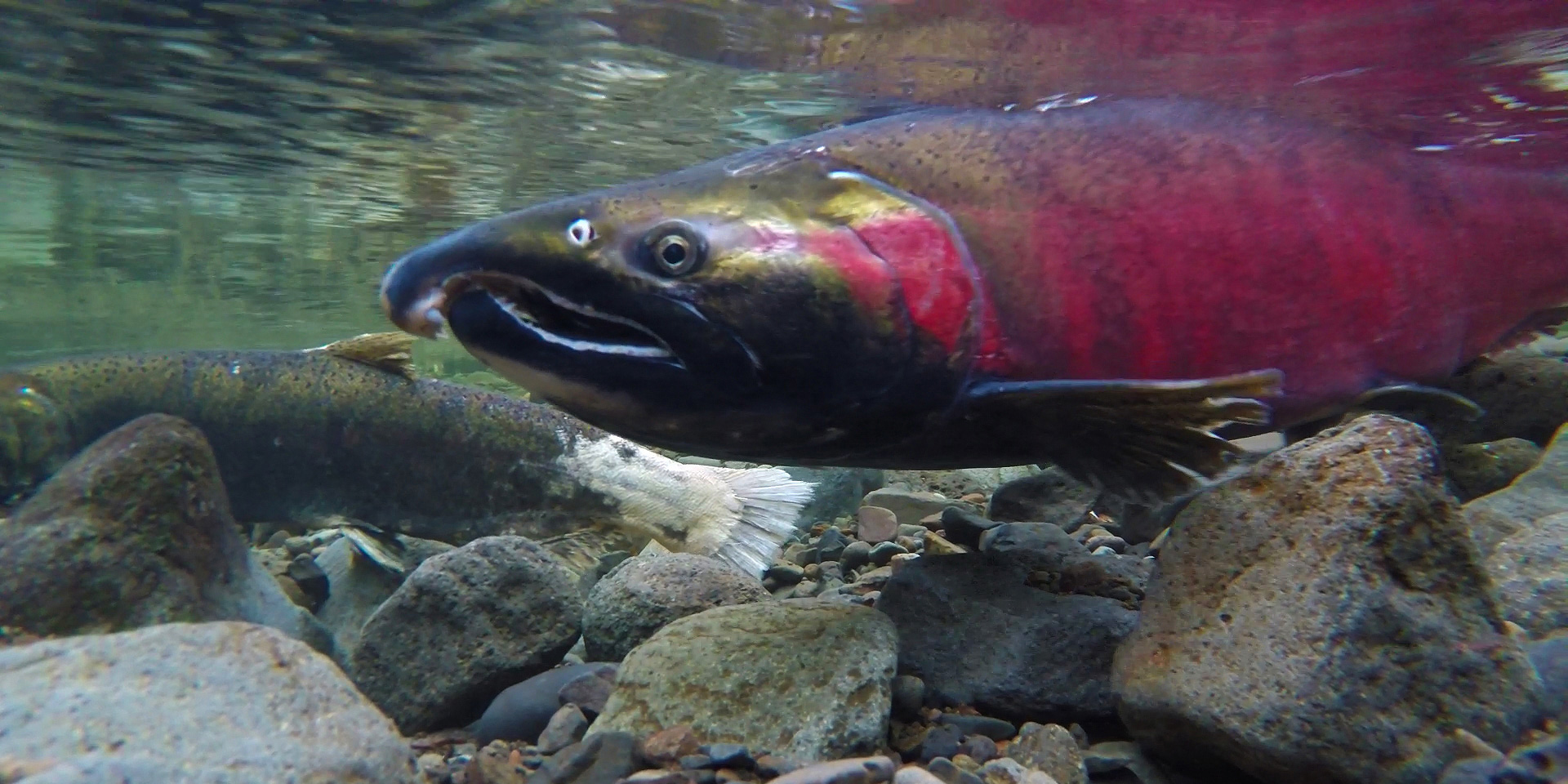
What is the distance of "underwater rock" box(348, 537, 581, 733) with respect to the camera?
3.07 meters

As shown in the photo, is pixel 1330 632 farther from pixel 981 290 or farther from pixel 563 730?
→ pixel 563 730

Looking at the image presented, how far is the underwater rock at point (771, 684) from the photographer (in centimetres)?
224

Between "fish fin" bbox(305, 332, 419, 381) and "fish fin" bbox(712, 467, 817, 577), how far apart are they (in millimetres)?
2293

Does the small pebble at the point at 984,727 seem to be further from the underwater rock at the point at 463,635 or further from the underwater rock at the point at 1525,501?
the underwater rock at the point at 1525,501

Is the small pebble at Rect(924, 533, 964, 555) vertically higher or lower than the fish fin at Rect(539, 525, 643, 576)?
higher

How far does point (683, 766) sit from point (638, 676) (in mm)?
429

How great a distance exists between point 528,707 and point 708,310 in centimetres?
155

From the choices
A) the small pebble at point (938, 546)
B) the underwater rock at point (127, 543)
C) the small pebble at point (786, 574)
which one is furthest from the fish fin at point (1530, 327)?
the underwater rock at point (127, 543)

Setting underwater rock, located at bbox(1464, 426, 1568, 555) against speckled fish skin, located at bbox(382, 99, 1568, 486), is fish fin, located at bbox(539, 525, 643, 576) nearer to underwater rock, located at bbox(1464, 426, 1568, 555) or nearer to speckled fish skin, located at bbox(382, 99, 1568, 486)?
speckled fish skin, located at bbox(382, 99, 1568, 486)

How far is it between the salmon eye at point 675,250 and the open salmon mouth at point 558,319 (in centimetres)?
16

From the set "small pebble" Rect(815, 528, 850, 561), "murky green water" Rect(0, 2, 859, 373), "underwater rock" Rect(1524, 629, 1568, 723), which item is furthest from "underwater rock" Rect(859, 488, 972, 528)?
"murky green water" Rect(0, 2, 859, 373)

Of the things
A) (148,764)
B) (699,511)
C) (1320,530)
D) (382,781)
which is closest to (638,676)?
(382,781)

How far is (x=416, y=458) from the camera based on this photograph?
5789mm

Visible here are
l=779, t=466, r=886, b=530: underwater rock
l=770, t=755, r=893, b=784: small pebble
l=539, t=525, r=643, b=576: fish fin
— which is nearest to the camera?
l=770, t=755, r=893, b=784: small pebble
